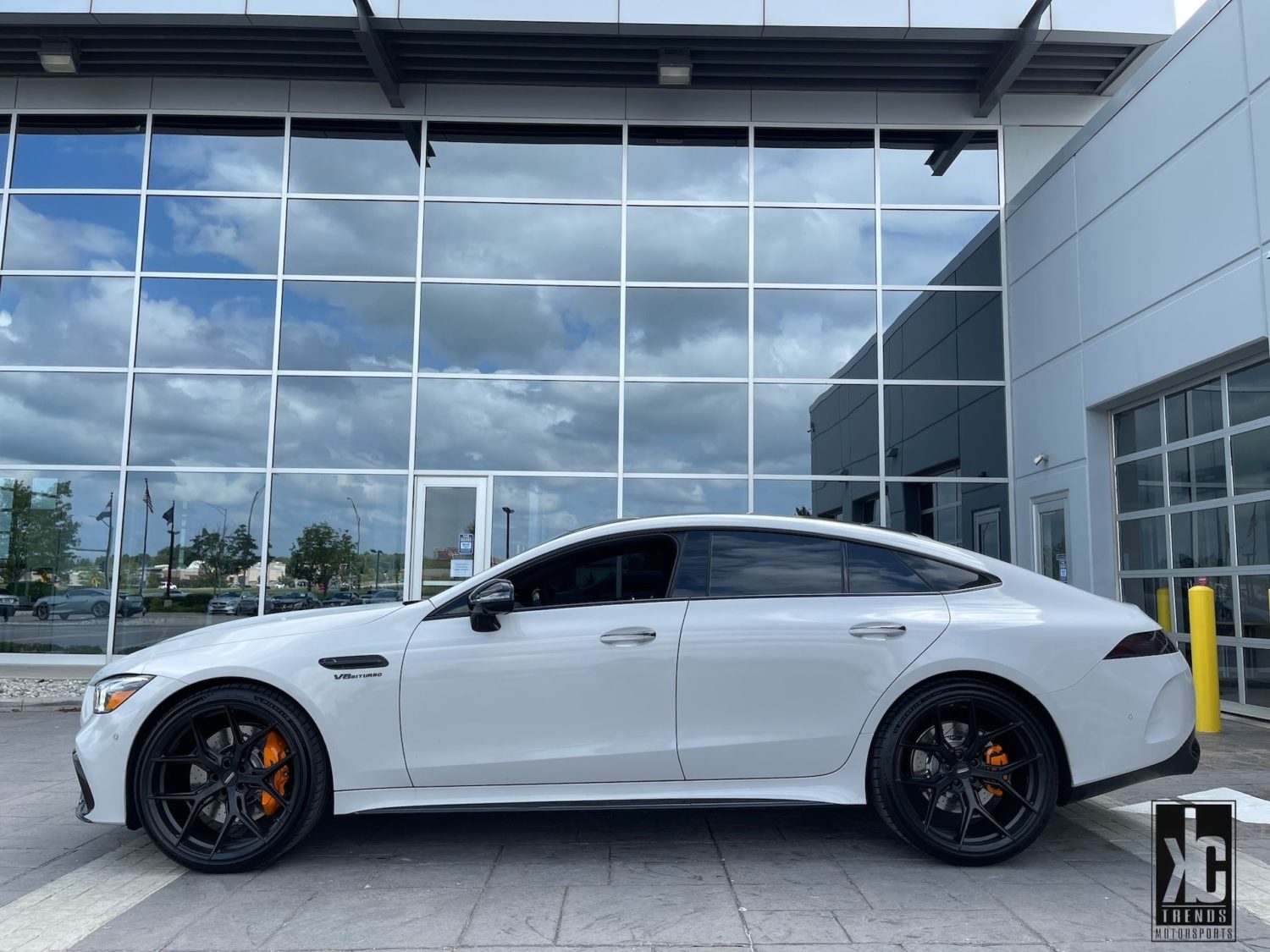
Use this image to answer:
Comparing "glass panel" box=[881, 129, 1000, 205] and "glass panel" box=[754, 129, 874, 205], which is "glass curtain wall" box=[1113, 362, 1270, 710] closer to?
"glass panel" box=[881, 129, 1000, 205]

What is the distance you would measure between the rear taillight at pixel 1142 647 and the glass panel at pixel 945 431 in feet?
27.4

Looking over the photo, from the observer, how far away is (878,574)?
175 inches

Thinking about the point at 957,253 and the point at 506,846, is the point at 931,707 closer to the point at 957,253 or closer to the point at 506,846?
the point at 506,846

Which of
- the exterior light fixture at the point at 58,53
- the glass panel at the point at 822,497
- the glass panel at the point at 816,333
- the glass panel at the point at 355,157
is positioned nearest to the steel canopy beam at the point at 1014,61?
the glass panel at the point at 816,333

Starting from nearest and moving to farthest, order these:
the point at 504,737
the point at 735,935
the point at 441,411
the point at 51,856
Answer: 1. the point at 735,935
2. the point at 504,737
3. the point at 51,856
4. the point at 441,411

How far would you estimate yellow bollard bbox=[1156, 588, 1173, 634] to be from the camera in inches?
373

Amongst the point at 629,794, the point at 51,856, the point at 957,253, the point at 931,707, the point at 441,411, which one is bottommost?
the point at 51,856

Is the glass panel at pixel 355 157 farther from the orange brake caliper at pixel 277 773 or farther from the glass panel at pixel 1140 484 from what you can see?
the orange brake caliper at pixel 277 773

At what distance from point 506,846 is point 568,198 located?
9.92 meters

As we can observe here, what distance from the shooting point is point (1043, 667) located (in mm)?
4152

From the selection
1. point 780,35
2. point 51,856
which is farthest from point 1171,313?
point 51,856

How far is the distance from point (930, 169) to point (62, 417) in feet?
37.8

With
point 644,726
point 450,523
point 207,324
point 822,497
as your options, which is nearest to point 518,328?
point 450,523

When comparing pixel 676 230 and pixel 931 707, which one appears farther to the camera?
pixel 676 230
